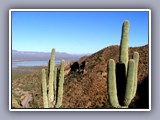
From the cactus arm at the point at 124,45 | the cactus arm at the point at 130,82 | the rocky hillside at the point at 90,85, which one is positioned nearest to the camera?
the cactus arm at the point at 130,82

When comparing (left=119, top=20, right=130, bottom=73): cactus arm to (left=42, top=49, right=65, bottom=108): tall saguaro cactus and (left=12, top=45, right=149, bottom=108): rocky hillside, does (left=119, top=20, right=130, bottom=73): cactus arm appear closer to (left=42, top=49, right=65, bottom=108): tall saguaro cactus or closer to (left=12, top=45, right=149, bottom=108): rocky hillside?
(left=12, top=45, right=149, bottom=108): rocky hillside

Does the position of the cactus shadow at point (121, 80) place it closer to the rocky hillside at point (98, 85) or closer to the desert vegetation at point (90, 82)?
the desert vegetation at point (90, 82)

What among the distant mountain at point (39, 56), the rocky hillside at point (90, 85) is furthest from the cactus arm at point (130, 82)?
the distant mountain at point (39, 56)

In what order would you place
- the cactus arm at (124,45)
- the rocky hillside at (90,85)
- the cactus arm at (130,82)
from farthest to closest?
the rocky hillside at (90,85)
the cactus arm at (124,45)
the cactus arm at (130,82)

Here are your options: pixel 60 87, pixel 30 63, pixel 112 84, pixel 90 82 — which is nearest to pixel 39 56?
pixel 30 63

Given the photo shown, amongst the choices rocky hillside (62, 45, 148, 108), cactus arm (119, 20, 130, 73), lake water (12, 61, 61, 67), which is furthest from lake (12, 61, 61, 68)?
cactus arm (119, 20, 130, 73)

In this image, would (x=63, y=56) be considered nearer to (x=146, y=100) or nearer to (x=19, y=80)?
(x=19, y=80)
